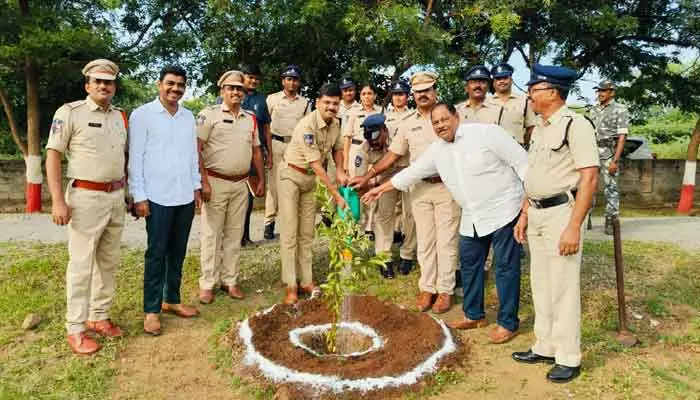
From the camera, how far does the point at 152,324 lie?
4367 mm

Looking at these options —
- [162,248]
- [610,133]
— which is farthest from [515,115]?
[162,248]

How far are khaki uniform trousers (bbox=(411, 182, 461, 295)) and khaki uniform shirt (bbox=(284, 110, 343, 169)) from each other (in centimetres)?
92

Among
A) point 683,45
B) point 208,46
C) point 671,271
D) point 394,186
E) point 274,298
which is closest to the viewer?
point 394,186

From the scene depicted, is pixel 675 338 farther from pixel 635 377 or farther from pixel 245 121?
pixel 245 121

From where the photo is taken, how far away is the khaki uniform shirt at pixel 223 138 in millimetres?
4742

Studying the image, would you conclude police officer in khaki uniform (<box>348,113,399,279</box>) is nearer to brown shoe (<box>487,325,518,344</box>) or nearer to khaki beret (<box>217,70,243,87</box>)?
khaki beret (<box>217,70,243,87</box>)

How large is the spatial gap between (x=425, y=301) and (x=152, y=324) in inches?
93.8

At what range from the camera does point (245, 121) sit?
194 inches

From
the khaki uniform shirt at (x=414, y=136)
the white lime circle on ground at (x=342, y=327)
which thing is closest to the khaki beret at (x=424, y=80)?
the khaki uniform shirt at (x=414, y=136)

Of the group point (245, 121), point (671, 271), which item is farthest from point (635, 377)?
point (245, 121)

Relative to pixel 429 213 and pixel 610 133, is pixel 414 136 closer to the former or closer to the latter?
pixel 429 213

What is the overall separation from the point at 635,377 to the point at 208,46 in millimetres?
8663

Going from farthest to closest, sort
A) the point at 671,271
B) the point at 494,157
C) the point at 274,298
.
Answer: the point at 671,271
the point at 274,298
the point at 494,157

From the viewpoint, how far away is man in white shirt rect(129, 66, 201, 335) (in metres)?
4.13
